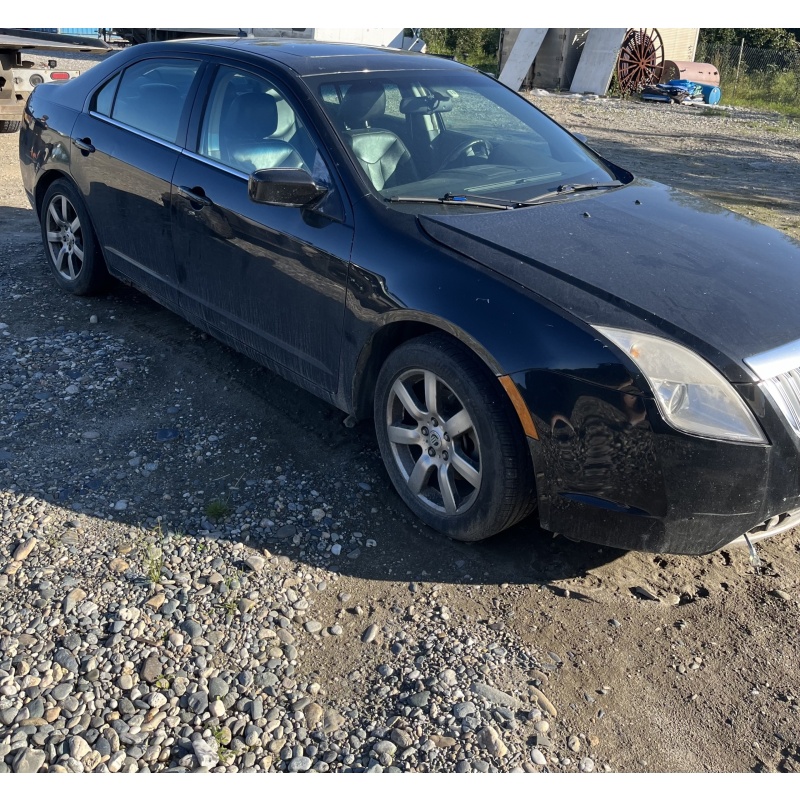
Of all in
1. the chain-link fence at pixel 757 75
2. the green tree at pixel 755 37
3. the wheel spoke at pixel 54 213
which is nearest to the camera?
the wheel spoke at pixel 54 213

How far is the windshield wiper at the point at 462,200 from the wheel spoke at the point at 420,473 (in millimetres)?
1075

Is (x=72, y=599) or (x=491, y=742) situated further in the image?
(x=72, y=599)

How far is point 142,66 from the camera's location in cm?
486

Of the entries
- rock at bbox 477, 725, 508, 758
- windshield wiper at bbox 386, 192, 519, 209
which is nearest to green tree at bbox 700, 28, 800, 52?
windshield wiper at bbox 386, 192, 519, 209

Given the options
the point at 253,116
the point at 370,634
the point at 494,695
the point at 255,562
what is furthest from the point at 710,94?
the point at 494,695

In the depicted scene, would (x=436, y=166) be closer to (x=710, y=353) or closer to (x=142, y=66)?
(x=710, y=353)

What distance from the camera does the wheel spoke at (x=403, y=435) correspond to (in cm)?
344

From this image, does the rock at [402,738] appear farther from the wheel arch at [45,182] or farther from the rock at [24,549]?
the wheel arch at [45,182]

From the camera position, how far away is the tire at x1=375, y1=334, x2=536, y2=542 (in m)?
3.07

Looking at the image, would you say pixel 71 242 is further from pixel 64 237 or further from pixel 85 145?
pixel 85 145

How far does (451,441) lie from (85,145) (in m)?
3.14

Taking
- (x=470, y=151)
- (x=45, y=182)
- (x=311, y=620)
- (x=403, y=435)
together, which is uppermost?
(x=470, y=151)

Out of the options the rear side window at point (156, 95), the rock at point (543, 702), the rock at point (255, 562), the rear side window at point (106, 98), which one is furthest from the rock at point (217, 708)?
the rear side window at point (106, 98)

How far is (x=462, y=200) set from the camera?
3.64m
